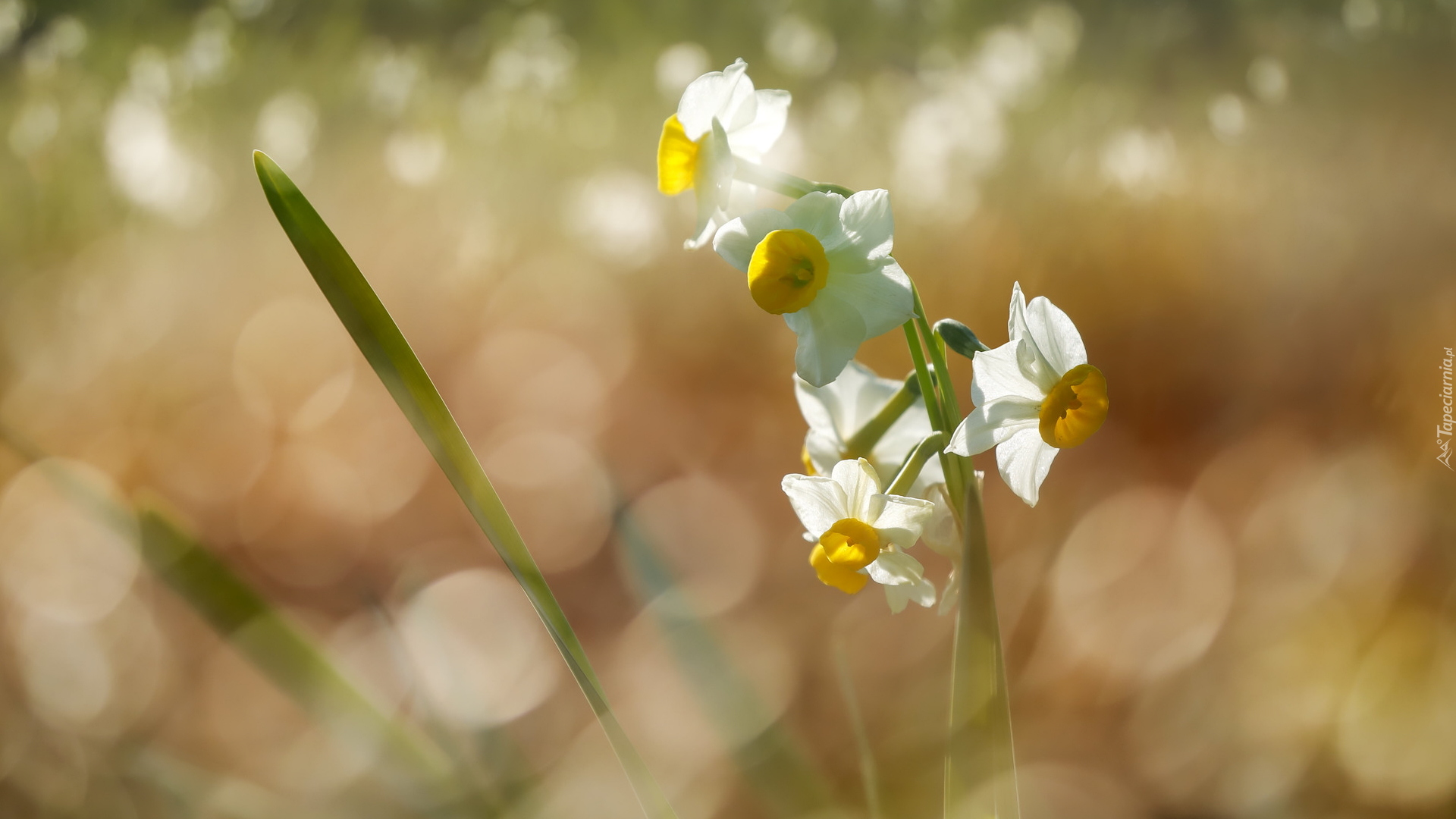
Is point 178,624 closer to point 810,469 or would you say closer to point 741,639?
point 741,639

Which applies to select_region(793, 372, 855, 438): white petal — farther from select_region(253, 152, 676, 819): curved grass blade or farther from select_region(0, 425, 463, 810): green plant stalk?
select_region(0, 425, 463, 810): green plant stalk

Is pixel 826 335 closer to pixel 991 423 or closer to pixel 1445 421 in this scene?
pixel 991 423

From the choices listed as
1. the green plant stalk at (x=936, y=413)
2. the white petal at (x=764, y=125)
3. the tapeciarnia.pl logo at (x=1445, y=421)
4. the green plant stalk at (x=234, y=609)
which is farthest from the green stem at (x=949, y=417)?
the tapeciarnia.pl logo at (x=1445, y=421)

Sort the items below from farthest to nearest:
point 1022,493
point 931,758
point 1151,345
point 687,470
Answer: point 687,470
point 1151,345
point 931,758
point 1022,493

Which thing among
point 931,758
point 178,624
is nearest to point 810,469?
point 931,758

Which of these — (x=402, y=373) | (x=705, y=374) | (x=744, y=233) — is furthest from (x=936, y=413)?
(x=705, y=374)
